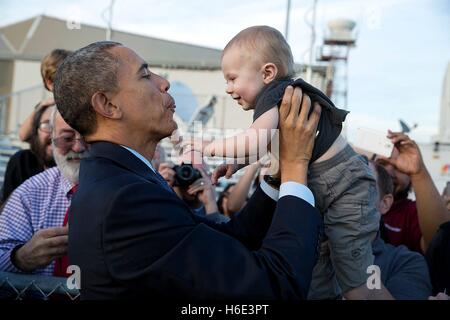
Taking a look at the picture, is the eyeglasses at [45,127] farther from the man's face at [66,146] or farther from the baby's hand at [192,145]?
the baby's hand at [192,145]

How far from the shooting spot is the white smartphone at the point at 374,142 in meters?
3.28

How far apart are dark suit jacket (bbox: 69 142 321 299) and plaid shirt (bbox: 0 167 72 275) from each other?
39.2 inches

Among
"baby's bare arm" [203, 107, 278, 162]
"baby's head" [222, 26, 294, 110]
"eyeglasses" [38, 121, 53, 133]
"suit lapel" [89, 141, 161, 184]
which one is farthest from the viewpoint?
"eyeglasses" [38, 121, 53, 133]

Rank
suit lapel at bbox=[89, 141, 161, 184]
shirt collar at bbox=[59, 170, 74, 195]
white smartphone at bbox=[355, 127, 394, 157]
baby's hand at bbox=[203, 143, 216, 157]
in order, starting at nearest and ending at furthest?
suit lapel at bbox=[89, 141, 161, 184], baby's hand at bbox=[203, 143, 216, 157], shirt collar at bbox=[59, 170, 74, 195], white smartphone at bbox=[355, 127, 394, 157]

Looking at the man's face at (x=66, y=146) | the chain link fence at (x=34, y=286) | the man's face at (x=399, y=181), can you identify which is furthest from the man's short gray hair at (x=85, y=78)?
the man's face at (x=399, y=181)

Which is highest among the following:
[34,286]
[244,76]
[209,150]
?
[244,76]

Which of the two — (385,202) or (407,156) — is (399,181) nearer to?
(385,202)

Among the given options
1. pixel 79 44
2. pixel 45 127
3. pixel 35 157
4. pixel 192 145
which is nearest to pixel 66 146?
pixel 45 127

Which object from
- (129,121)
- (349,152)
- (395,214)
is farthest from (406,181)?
(129,121)

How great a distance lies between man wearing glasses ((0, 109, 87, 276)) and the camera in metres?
2.29

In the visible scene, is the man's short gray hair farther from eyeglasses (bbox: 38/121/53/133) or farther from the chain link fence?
eyeglasses (bbox: 38/121/53/133)

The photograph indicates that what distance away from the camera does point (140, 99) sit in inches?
74.7

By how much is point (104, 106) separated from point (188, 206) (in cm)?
54

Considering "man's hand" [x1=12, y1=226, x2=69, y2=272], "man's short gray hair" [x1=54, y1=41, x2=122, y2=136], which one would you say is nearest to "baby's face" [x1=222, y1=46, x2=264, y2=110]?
"man's short gray hair" [x1=54, y1=41, x2=122, y2=136]
